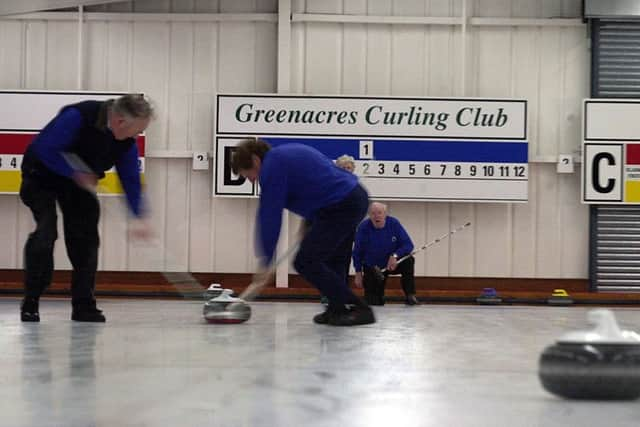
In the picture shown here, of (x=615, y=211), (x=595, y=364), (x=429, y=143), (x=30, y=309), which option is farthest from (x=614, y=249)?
(x=595, y=364)

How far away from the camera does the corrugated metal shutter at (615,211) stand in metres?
9.99

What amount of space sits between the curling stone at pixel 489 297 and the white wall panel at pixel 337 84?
0.73m

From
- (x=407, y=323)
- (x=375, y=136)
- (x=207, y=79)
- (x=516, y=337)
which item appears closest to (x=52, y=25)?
(x=207, y=79)

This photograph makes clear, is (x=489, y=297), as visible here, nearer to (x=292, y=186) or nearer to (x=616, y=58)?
(x=616, y=58)

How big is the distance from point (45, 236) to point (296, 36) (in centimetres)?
619

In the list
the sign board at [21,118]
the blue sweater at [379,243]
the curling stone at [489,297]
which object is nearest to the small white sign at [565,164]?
the curling stone at [489,297]

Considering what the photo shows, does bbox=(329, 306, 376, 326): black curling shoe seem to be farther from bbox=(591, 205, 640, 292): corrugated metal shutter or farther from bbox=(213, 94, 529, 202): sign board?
bbox=(591, 205, 640, 292): corrugated metal shutter

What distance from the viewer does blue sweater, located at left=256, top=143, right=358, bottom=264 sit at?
4.12 meters

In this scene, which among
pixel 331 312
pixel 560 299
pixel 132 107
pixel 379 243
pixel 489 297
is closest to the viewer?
pixel 132 107

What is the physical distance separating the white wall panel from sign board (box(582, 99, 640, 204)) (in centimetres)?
33

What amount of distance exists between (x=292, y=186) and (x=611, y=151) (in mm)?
6252

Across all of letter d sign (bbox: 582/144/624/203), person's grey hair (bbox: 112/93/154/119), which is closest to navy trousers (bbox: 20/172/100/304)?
person's grey hair (bbox: 112/93/154/119)

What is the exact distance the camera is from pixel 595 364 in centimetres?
210

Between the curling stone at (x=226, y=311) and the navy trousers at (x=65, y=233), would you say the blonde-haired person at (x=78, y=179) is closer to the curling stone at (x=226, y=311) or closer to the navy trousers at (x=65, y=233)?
the navy trousers at (x=65, y=233)
